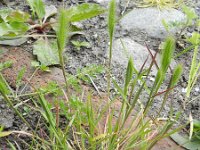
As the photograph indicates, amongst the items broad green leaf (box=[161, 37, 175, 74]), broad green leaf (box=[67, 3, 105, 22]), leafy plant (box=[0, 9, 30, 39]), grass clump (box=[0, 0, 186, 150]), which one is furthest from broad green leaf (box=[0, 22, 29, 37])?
broad green leaf (box=[161, 37, 175, 74])

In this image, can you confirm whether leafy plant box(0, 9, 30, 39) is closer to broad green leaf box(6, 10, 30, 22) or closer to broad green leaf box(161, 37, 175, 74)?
broad green leaf box(6, 10, 30, 22)

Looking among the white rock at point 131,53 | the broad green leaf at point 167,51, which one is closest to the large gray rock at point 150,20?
the white rock at point 131,53

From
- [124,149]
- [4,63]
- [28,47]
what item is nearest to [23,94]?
[4,63]

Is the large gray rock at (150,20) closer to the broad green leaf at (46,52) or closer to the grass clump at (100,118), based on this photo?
the broad green leaf at (46,52)

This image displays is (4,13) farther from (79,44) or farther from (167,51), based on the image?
(167,51)

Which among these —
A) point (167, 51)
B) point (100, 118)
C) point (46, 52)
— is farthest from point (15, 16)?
point (167, 51)

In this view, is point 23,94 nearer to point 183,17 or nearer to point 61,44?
point 61,44
